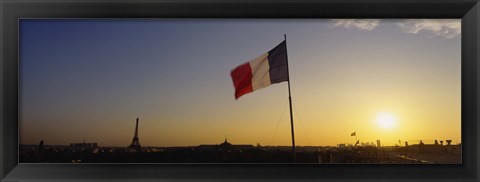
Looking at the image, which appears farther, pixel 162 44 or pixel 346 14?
pixel 162 44

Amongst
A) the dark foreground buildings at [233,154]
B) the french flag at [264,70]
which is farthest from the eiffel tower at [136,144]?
the french flag at [264,70]

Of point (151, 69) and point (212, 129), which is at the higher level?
point (151, 69)

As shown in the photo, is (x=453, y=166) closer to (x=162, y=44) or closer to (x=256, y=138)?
(x=256, y=138)

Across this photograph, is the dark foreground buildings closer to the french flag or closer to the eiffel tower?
the eiffel tower

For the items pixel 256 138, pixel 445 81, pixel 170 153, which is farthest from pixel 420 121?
pixel 170 153

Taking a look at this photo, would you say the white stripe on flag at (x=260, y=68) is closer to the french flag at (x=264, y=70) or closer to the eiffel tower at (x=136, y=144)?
the french flag at (x=264, y=70)

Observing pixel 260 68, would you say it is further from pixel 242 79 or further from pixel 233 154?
pixel 233 154

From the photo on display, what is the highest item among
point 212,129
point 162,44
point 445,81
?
point 162,44

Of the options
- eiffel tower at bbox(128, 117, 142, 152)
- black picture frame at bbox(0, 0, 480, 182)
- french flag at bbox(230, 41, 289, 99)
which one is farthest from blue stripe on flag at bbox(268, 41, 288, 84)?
eiffel tower at bbox(128, 117, 142, 152)
